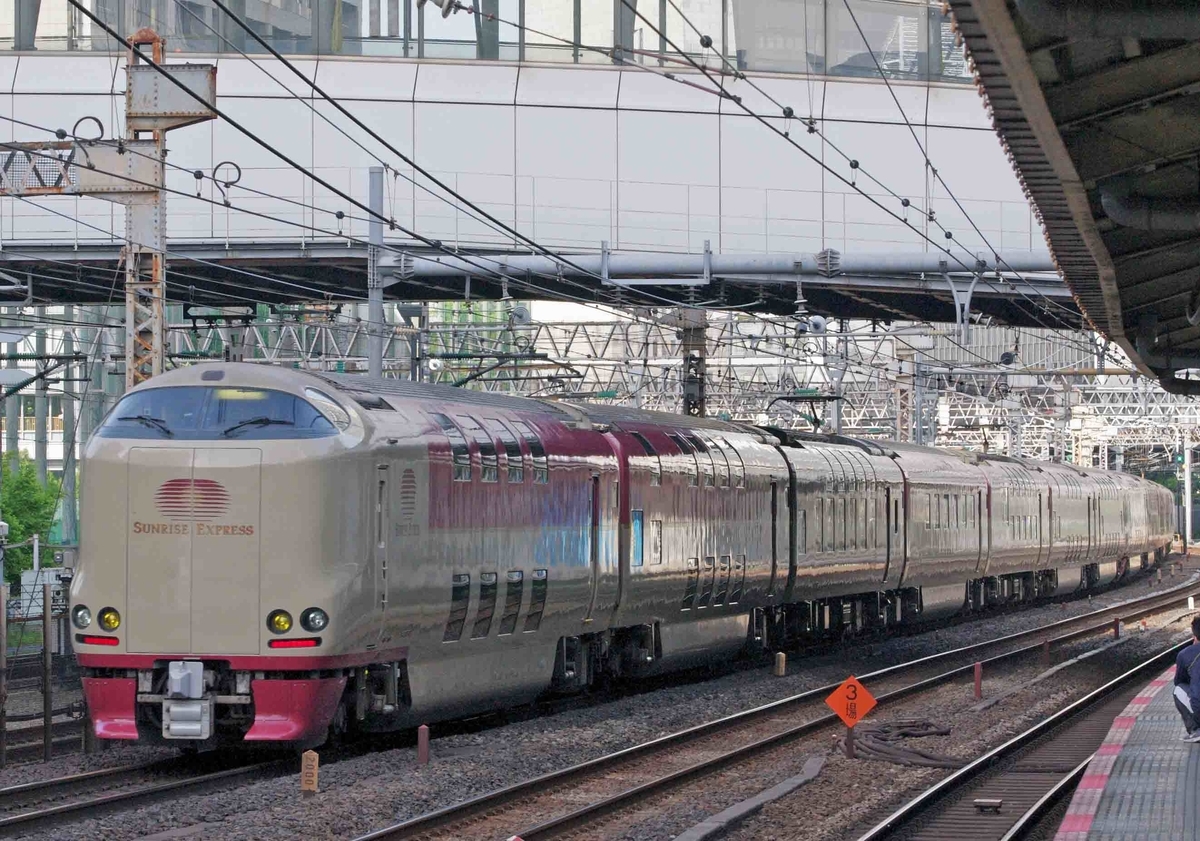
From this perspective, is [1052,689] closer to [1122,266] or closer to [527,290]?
[1122,266]

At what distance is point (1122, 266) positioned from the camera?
1727 cm

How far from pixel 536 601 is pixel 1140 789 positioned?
6480 mm

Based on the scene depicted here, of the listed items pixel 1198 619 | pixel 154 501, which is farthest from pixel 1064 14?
pixel 154 501

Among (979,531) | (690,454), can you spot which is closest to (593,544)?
(690,454)

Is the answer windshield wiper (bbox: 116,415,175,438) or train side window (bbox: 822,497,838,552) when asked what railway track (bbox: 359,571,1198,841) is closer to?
train side window (bbox: 822,497,838,552)

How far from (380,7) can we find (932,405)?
2343cm

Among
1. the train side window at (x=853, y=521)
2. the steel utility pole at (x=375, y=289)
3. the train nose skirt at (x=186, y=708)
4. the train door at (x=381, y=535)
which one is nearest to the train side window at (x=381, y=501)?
the train door at (x=381, y=535)

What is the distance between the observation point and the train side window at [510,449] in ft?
57.1

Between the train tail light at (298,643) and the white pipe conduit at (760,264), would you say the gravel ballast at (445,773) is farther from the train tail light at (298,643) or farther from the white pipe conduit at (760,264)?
the white pipe conduit at (760,264)

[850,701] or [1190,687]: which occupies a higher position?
[1190,687]

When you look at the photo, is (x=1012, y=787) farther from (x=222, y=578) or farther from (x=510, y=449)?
(x=222, y=578)

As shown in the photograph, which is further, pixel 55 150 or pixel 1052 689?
pixel 1052 689

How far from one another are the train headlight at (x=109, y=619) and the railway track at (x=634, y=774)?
3421 millimetres

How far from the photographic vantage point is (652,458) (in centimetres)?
2130
